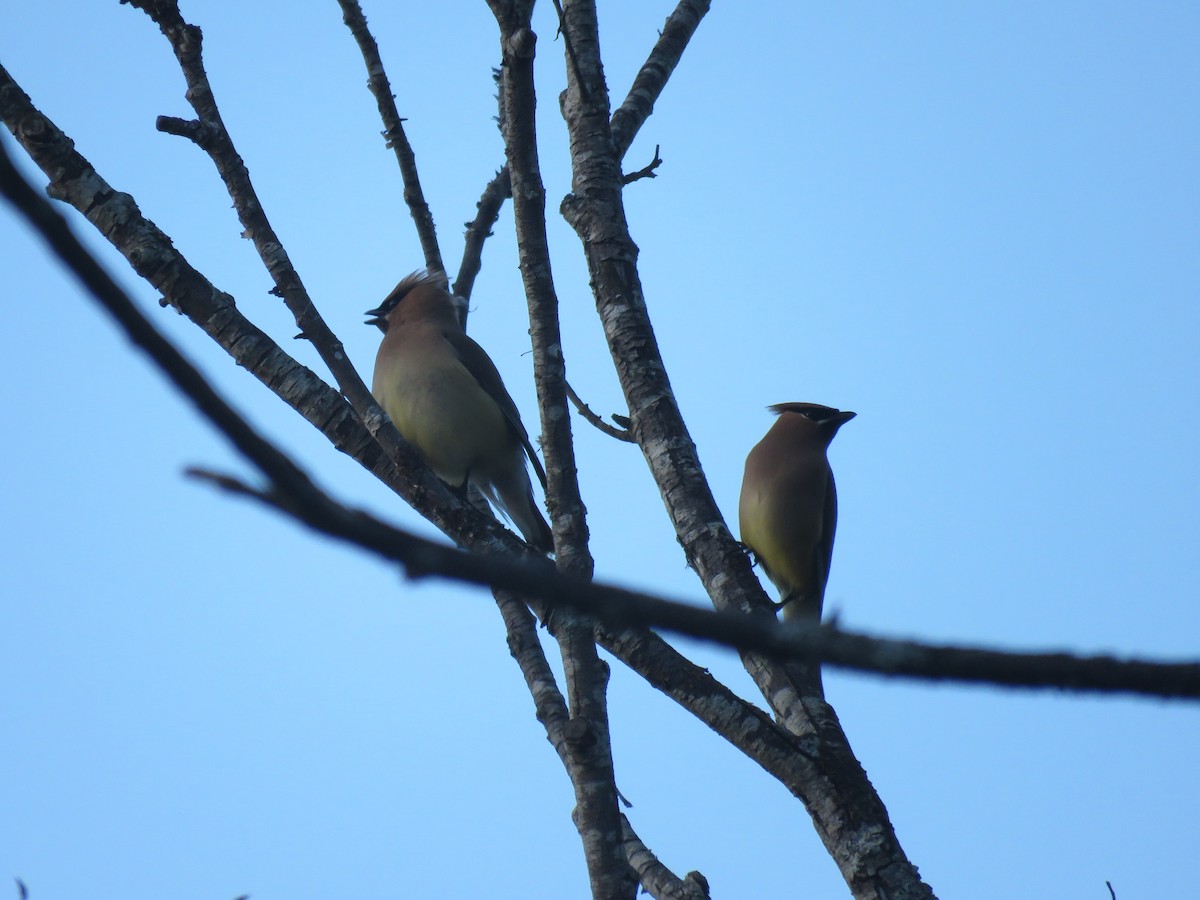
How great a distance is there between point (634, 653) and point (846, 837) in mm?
563

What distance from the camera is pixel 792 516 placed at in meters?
6.19

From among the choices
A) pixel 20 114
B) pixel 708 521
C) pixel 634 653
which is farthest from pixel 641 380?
pixel 20 114

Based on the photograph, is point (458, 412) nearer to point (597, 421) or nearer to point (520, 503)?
point (520, 503)

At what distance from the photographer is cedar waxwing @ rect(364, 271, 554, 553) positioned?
611 cm

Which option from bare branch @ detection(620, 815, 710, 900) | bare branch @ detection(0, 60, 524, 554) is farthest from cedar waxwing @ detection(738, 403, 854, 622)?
bare branch @ detection(0, 60, 524, 554)


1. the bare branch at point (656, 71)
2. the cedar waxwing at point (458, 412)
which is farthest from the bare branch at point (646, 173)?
the cedar waxwing at point (458, 412)

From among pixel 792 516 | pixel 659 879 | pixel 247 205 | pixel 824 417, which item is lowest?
pixel 659 879

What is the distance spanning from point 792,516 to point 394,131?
8.69ft

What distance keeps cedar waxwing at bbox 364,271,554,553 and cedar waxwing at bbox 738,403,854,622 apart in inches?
39.3

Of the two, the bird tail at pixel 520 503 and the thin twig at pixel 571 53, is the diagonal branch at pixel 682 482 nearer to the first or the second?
the thin twig at pixel 571 53

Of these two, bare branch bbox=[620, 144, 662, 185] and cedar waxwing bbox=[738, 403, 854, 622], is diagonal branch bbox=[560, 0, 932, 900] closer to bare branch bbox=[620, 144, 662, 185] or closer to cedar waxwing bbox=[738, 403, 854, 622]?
bare branch bbox=[620, 144, 662, 185]

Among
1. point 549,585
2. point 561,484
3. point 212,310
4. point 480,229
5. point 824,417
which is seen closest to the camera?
point 549,585

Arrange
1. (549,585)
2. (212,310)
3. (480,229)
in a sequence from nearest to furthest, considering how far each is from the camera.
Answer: (549,585)
(212,310)
(480,229)

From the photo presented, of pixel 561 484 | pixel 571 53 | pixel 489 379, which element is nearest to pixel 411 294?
pixel 489 379
